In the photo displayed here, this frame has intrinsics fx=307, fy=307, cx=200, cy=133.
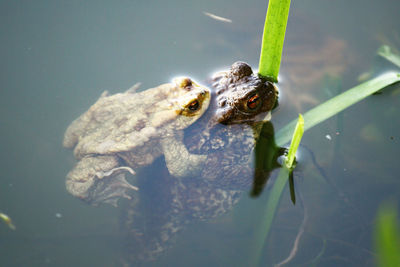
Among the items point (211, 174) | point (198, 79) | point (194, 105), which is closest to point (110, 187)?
point (211, 174)

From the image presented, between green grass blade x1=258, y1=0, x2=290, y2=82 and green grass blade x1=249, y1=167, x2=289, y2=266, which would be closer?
green grass blade x1=258, y1=0, x2=290, y2=82

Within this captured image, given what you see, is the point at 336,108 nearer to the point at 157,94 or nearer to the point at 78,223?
the point at 157,94

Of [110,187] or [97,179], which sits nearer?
[97,179]

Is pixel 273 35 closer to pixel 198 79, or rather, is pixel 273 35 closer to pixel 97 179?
pixel 198 79

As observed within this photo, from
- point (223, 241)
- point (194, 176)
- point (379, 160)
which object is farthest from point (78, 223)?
point (379, 160)

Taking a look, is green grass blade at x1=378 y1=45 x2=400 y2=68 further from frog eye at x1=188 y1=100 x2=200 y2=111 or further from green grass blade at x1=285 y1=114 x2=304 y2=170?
frog eye at x1=188 y1=100 x2=200 y2=111

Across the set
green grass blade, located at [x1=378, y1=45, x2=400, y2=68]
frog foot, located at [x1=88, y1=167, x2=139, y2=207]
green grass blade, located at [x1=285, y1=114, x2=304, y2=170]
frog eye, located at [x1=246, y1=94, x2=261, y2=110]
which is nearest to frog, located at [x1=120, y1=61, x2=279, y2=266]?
frog eye, located at [x1=246, y1=94, x2=261, y2=110]

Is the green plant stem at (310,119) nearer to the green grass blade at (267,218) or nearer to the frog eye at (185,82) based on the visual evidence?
the green grass blade at (267,218)
